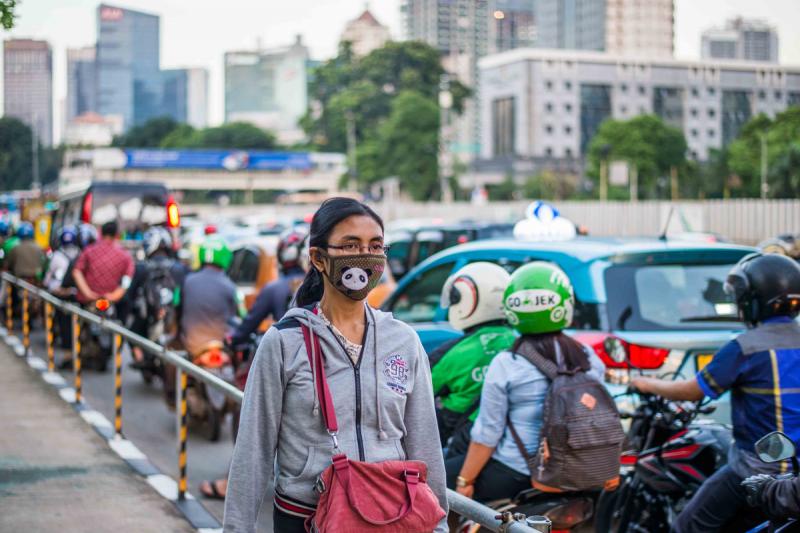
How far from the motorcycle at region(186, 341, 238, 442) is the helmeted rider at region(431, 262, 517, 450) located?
2181mm

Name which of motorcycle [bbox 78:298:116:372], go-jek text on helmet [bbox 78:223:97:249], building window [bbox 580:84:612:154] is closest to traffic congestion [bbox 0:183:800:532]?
motorcycle [bbox 78:298:116:372]

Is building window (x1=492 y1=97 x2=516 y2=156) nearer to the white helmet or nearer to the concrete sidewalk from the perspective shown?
the concrete sidewalk

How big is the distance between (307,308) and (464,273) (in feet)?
8.46

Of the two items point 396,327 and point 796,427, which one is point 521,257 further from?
point 396,327

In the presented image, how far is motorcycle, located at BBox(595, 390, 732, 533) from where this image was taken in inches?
208

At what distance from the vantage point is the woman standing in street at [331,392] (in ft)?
10.5

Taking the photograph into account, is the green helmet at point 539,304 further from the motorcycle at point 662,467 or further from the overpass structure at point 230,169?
the overpass structure at point 230,169

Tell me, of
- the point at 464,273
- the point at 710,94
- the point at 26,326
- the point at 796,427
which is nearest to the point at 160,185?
the point at 26,326

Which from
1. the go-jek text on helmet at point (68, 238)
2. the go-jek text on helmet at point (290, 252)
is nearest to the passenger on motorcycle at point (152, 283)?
the go-jek text on helmet at point (68, 238)

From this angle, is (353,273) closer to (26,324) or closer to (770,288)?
(770,288)

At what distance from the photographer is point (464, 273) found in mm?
5867

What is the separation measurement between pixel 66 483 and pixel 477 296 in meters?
3.22

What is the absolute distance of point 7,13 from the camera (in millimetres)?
6129

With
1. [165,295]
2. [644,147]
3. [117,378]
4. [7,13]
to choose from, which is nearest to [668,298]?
[7,13]
